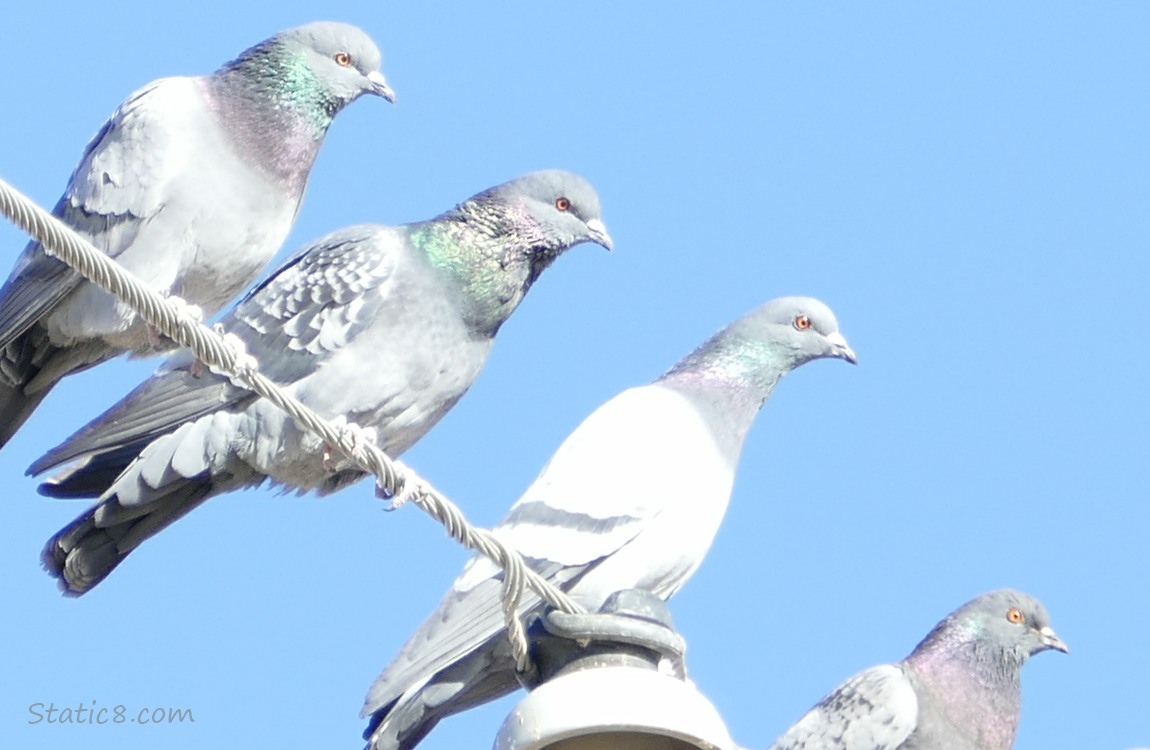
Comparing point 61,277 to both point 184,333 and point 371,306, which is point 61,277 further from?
point 184,333

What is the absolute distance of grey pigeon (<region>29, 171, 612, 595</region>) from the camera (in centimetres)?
833

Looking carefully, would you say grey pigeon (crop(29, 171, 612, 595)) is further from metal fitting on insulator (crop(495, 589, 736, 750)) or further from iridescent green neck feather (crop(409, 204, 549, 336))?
metal fitting on insulator (crop(495, 589, 736, 750))

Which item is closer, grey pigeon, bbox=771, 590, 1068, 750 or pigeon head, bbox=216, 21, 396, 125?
pigeon head, bbox=216, 21, 396, 125

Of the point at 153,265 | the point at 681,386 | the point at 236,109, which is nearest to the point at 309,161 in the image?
the point at 236,109

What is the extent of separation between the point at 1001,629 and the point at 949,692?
67cm

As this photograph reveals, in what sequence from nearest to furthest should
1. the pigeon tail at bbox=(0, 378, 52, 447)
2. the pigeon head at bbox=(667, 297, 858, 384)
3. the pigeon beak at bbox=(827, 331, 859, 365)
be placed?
1. the pigeon tail at bbox=(0, 378, 52, 447)
2. the pigeon head at bbox=(667, 297, 858, 384)
3. the pigeon beak at bbox=(827, 331, 859, 365)

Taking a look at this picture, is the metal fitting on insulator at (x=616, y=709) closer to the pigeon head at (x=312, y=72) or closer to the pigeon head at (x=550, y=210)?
the pigeon head at (x=550, y=210)

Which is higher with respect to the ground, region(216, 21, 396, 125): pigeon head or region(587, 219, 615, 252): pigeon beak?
region(216, 21, 396, 125): pigeon head

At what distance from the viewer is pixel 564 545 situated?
840 centimetres

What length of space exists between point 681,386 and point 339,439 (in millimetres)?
3770

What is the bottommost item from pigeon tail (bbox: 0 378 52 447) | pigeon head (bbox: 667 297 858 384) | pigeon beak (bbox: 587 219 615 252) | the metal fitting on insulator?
the metal fitting on insulator

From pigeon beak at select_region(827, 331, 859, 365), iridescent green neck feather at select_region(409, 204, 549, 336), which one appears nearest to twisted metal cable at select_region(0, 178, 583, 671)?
iridescent green neck feather at select_region(409, 204, 549, 336)

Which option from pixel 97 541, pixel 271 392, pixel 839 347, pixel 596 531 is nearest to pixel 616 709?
pixel 271 392

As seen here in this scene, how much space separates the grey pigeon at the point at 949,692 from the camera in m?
9.50
